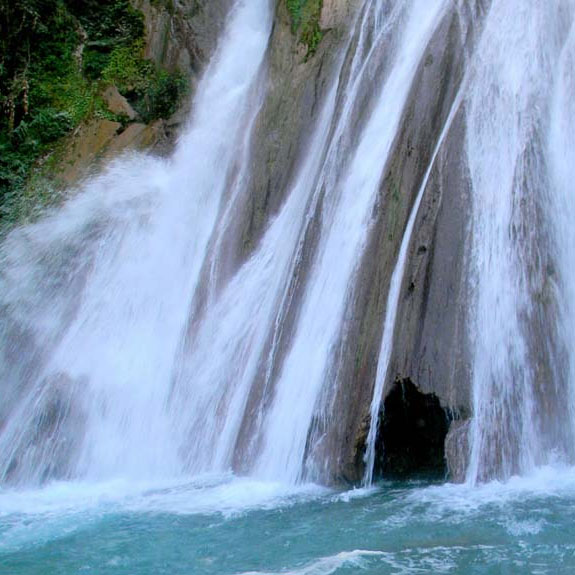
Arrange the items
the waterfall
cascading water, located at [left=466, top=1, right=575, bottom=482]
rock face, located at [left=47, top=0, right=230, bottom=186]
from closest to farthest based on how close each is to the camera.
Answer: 1. cascading water, located at [left=466, top=1, right=575, bottom=482]
2. the waterfall
3. rock face, located at [left=47, top=0, right=230, bottom=186]

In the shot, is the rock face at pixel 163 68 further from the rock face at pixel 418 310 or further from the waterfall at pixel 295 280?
Answer: the rock face at pixel 418 310

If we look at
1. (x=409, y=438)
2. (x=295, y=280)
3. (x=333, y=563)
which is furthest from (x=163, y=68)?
→ (x=333, y=563)

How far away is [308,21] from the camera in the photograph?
48.1 ft

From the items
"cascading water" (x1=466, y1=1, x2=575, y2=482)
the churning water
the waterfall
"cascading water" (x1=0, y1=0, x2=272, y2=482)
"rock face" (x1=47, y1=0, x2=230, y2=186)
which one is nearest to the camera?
the churning water

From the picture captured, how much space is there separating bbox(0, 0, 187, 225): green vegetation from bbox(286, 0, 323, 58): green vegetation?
→ 2974 mm

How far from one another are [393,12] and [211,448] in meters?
6.98

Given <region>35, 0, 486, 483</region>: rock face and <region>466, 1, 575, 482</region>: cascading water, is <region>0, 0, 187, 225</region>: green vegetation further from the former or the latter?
<region>466, 1, 575, 482</region>: cascading water

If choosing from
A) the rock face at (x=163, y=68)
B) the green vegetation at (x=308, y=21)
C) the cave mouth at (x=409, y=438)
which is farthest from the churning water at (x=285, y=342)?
the green vegetation at (x=308, y=21)

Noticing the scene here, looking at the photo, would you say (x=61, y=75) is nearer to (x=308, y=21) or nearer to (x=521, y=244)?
(x=308, y=21)

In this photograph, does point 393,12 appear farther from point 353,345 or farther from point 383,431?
point 383,431

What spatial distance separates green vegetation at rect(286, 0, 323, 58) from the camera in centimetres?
1430

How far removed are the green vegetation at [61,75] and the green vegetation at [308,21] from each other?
297 cm

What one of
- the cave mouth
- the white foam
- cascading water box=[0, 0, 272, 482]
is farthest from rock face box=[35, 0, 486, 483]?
the white foam

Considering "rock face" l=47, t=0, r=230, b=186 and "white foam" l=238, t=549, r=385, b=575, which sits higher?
"rock face" l=47, t=0, r=230, b=186
